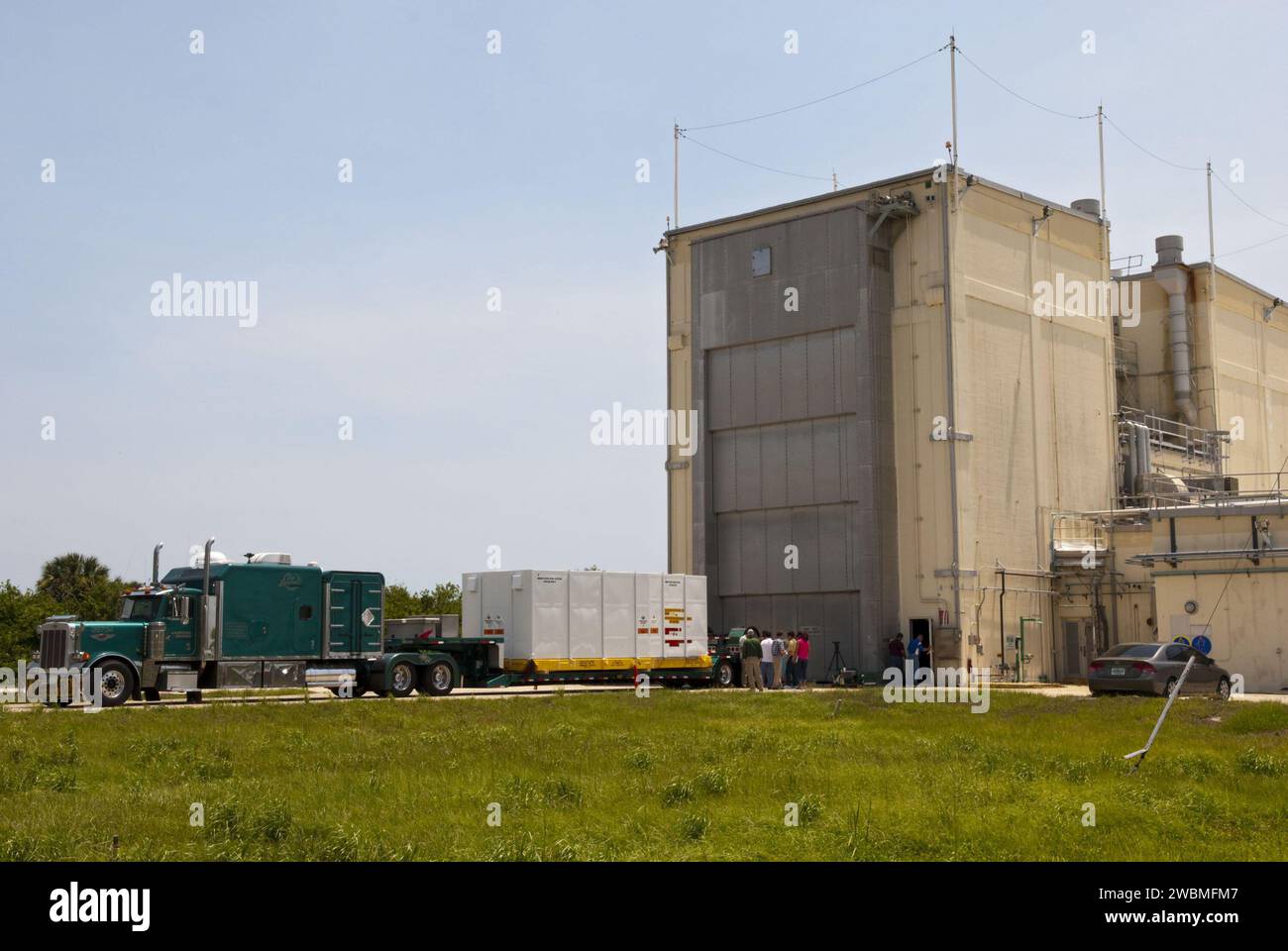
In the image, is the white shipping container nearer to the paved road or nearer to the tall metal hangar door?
the paved road

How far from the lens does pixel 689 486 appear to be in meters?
52.8

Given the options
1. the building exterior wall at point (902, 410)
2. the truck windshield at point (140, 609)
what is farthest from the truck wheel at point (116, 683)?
the building exterior wall at point (902, 410)

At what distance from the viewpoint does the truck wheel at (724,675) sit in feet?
147

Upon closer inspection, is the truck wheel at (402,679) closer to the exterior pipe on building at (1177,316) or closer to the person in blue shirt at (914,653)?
the person in blue shirt at (914,653)

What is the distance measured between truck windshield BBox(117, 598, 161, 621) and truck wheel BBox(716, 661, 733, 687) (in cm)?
1912

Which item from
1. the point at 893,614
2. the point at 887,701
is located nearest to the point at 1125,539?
the point at 893,614

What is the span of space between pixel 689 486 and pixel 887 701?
70.6 feet

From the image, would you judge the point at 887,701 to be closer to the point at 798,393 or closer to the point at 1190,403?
the point at 798,393

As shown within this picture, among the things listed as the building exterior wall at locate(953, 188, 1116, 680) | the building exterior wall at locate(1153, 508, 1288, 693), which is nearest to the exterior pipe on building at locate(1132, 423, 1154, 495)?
the building exterior wall at locate(953, 188, 1116, 680)

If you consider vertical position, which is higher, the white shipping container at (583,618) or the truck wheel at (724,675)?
the white shipping container at (583,618)

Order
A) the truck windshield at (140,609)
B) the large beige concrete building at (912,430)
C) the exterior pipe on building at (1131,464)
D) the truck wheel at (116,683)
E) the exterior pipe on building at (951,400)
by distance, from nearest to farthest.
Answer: the truck wheel at (116,683), the truck windshield at (140,609), the exterior pipe on building at (951,400), the large beige concrete building at (912,430), the exterior pipe on building at (1131,464)

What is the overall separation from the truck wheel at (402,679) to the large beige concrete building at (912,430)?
17235 mm

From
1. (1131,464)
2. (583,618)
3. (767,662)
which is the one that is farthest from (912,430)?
(583,618)

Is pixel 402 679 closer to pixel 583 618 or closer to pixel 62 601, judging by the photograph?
pixel 583 618
